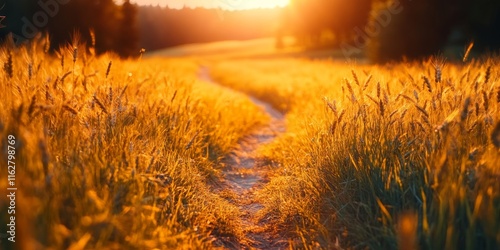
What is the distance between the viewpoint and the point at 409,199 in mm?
2846

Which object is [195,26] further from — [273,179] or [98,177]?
[98,177]

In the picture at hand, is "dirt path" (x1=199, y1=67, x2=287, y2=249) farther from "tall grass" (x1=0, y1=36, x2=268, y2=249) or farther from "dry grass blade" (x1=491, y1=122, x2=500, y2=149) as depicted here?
"dry grass blade" (x1=491, y1=122, x2=500, y2=149)

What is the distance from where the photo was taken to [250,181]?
199 inches

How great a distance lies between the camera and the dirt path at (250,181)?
3.38 m

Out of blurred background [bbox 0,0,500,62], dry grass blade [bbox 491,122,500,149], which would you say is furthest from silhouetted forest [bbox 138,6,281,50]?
dry grass blade [bbox 491,122,500,149]

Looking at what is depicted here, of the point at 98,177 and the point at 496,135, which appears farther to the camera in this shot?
the point at 98,177

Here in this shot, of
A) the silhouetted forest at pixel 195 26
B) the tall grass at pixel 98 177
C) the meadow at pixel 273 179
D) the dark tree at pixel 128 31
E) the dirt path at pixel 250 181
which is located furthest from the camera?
the silhouetted forest at pixel 195 26

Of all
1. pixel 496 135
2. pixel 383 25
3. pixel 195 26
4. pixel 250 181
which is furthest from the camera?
pixel 195 26

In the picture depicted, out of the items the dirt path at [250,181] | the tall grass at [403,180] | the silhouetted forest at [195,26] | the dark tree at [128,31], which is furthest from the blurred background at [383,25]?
the silhouetted forest at [195,26]

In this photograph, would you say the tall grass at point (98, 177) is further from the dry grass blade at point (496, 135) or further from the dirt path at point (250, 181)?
the dry grass blade at point (496, 135)

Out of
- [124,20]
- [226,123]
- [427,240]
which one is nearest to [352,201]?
[427,240]

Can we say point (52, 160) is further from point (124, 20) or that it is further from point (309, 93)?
point (124, 20)

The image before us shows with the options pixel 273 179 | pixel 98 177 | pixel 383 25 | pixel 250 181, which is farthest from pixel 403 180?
Answer: pixel 383 25

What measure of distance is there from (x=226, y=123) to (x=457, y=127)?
4.21 metres
